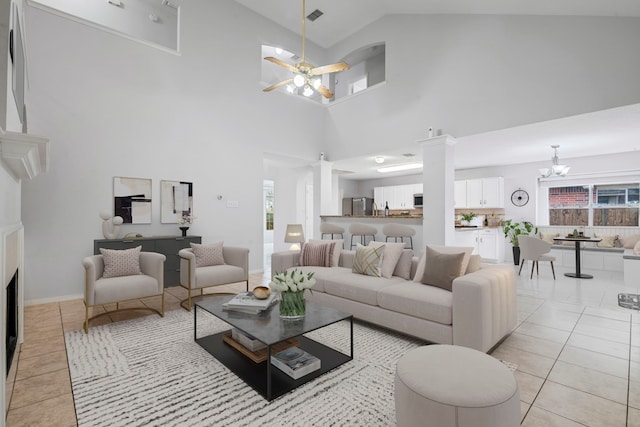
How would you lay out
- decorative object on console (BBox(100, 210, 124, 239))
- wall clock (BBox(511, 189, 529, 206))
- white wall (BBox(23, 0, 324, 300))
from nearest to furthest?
white wall (BBox(23, 0, 324, 300))
decorative object on console (BBox(100, 210, 124, 239))
wall clock (BBox(511, 189, 529, 206))

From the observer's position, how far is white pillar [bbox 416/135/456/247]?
16.8 feet

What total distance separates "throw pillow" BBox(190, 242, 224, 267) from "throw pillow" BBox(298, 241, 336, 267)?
44.3 inches

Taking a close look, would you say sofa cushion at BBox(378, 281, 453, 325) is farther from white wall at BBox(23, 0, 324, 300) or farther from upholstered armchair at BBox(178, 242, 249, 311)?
white wall at BBox(23, 0, 324, 300)

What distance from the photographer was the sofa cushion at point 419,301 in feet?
8.34

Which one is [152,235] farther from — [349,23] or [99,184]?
[349,23]

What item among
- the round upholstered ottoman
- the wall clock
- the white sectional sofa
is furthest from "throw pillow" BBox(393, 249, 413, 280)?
the wall clock

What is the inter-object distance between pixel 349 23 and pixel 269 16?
1.69 m

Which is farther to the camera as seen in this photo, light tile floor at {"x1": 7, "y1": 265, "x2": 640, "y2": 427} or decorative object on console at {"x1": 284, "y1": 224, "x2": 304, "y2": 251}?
decorative object on console at {"x1": 284, "y1": 224, "x2": 304, "y2": 251}

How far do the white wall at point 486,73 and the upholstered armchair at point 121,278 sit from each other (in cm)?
466

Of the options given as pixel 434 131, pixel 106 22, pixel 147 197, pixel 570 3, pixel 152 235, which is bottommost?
pixel 152 235

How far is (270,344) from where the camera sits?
1868mm

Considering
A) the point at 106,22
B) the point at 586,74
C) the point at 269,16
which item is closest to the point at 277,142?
the point at 269,16

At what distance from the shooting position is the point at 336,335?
2928mm

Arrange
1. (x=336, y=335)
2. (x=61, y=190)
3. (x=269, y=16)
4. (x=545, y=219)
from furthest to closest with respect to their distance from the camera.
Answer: (x=545, y=219) < (x=269, y=16) < (x=61, y=190) < (x=336, y=335)
